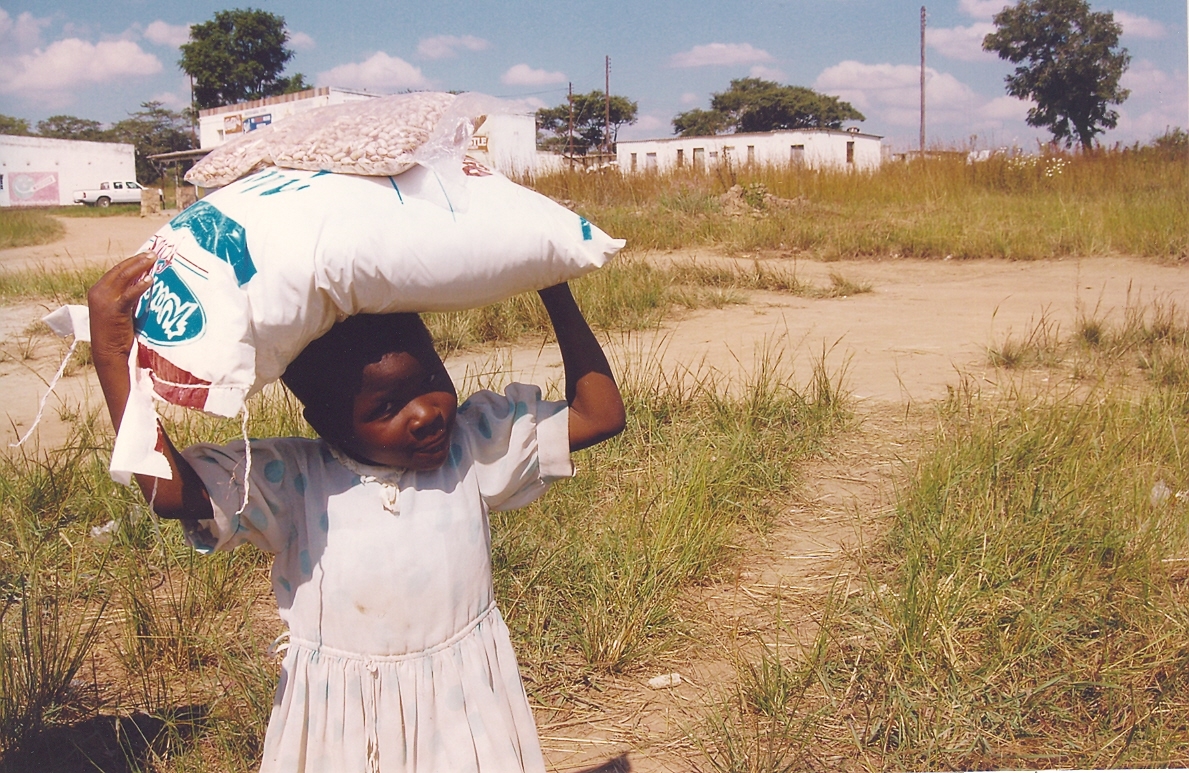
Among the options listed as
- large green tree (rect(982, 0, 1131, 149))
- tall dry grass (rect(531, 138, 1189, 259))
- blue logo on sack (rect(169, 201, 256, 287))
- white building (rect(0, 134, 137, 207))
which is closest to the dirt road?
tall dry grass (rect(531, 138, 1189, 259))

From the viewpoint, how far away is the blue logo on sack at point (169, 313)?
1.06 meters

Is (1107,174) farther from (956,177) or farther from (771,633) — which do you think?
(771,633)

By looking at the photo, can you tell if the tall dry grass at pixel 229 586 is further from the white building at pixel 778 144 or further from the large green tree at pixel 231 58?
the large green tree at pixel 231 58

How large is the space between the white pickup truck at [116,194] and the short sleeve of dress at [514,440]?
38.2 metres

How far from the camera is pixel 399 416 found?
1.22m

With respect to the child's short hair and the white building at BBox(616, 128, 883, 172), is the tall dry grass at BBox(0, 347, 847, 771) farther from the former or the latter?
the white building at BBox(616, 128, 883, 172)

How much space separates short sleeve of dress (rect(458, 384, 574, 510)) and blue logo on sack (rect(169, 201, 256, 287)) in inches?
15.0

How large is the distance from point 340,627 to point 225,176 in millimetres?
594

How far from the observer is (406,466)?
4.09 ft

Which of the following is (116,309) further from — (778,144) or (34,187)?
(34,187)

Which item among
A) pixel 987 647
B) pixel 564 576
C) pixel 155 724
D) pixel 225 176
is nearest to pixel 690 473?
pixel 564 576

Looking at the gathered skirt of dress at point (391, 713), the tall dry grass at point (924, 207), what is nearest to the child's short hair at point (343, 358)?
the gathered skirt of dress at point (391, 713)

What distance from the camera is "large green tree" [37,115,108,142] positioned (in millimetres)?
52562

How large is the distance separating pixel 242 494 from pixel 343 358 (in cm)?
21
